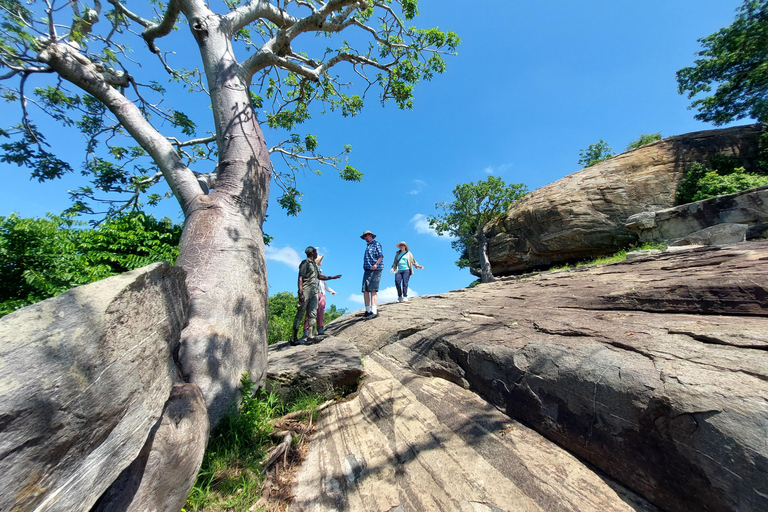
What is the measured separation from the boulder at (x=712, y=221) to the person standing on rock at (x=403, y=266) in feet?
20.6

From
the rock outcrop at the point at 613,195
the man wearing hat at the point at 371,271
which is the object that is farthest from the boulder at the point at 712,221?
the man wearing hat at the point at 371,271

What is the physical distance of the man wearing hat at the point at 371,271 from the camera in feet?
21.6

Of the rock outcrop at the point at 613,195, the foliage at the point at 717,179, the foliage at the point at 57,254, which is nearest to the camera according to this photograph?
the foliage at the point at 57,254

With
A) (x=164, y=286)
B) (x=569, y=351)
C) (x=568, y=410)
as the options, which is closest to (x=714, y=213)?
(x=569, y=351)

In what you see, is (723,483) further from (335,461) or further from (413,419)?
(335,461)

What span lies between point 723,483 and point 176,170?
5.29 meters

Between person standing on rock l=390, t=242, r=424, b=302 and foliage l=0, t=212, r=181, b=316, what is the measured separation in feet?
16.6

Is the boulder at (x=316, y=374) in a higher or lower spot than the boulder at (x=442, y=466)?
higher

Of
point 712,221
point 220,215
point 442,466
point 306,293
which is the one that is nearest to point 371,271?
point 306,293

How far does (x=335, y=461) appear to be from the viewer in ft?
7.66

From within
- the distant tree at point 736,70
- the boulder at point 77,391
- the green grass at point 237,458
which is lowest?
the green grass at point 237,458

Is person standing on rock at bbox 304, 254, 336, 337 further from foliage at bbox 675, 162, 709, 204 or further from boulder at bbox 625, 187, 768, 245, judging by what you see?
foliage at bbox 675, 162, 709, 204

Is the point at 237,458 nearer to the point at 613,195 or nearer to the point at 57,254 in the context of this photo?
the point at 57,254

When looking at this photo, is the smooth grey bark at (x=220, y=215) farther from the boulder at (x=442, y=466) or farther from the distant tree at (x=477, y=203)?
the distant tree at (x=477, y=203)
